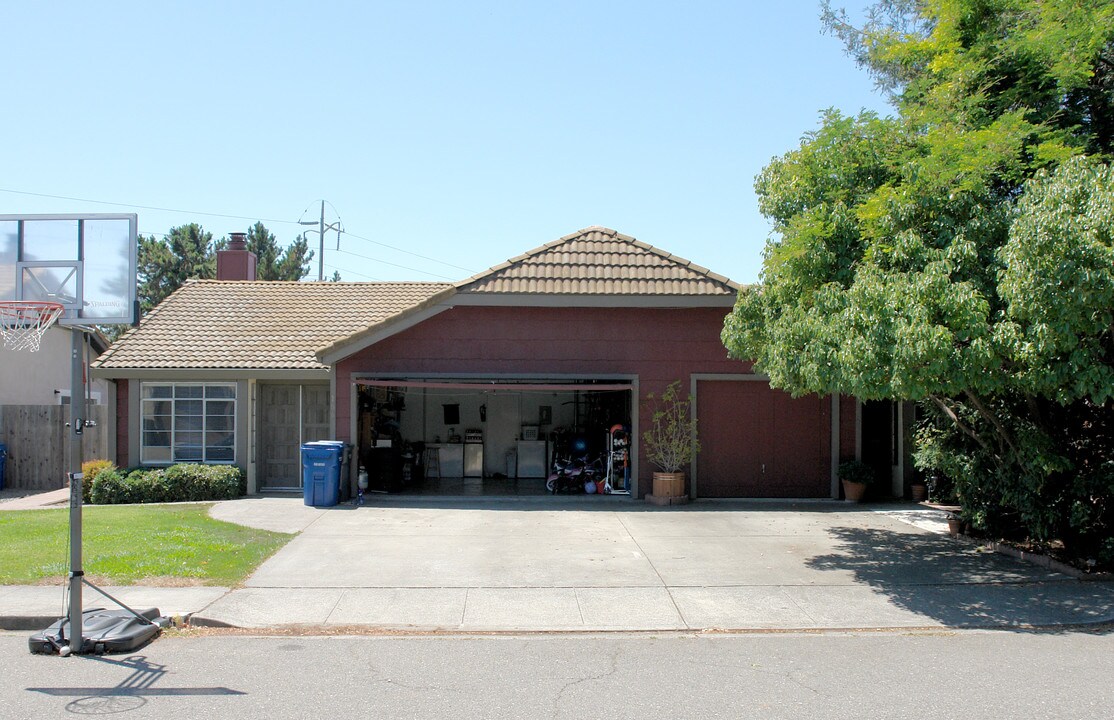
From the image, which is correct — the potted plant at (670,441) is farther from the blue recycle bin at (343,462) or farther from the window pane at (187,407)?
the window pane at (187,407)

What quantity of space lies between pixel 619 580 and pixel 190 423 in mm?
10689

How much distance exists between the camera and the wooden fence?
19.2 m

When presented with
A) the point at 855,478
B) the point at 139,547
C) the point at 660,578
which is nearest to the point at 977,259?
the point at 660,578

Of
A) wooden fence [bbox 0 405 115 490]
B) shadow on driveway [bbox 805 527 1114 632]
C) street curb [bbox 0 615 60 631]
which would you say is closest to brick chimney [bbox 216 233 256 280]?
wooden fence [bbox 0 405 115 490]

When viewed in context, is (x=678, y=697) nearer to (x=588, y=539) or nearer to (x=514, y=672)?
(x=514, y=672)

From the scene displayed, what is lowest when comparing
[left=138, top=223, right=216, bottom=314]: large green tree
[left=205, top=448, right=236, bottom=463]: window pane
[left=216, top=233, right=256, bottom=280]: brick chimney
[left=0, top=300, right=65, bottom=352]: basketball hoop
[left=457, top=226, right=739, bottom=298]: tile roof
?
[left=205, top=448, right=236, bottom=463]: window pane

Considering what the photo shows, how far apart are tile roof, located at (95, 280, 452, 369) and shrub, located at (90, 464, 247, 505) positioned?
6.55ft

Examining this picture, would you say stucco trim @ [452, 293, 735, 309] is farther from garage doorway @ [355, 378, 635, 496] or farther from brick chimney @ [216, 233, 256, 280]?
brick chimney @ [216, 233, 256, 280]

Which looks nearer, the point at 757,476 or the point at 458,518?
the point at 458,518

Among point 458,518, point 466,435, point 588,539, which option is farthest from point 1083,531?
point 466,435

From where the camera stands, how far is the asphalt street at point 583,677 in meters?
5.82

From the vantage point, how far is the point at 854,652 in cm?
728

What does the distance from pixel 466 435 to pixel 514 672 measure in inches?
520

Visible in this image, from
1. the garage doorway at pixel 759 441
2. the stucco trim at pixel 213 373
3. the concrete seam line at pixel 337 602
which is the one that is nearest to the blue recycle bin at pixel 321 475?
the stucco trim at pixel 213 373
